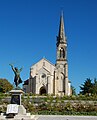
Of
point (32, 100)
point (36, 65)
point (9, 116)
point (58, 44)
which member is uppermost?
point (58, 44)

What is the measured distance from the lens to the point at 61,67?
85688 mm

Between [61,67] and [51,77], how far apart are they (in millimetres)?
4333

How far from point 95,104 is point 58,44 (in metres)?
48.0

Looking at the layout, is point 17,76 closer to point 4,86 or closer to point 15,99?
point 15,99

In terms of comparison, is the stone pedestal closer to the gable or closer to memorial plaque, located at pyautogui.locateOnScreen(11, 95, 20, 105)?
memorial plaque, located at pyautogui.locateOnScreen(11, 95, 20, 105)

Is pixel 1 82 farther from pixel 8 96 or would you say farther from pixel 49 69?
pixel 8 96

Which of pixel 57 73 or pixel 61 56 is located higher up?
pixel 61 56

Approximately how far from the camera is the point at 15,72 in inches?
1062

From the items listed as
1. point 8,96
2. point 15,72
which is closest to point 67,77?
point 8,96

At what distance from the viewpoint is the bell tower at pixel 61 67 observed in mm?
83812

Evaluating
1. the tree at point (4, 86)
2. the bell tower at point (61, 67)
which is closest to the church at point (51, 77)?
the bell tower at point (61, 67)

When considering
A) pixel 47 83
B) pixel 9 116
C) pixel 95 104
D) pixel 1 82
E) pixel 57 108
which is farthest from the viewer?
pixel 1 82

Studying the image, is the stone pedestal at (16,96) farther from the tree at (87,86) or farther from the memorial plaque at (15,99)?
the tree at (87,86)

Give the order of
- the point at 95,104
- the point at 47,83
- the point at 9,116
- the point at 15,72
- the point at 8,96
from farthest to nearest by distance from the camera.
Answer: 1. the point at 47,83
2. the point at 8,96
3. the point at 95,104
4. the point at 15,72
5. the point at 9,116
